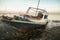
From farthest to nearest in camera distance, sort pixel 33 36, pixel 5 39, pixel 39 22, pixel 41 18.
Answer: pixel 41 18, pixel 39 22, pixel 33 36, pixel 5 39

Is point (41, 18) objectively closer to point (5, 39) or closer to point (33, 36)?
point (33, 36)

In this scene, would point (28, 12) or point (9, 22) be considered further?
point (28, 12)

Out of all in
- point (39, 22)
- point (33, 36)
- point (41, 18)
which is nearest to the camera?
point (33, 36)

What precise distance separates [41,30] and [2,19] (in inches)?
114

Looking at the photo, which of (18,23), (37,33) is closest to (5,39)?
(18,23)

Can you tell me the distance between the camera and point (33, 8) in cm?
1645

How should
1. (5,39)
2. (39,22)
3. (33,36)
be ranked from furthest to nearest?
(39,22), (33,36), (5,39)

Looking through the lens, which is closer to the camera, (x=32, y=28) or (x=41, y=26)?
(x=32, y=28)

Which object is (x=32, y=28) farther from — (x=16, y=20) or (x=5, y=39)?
(x=5, y=39)

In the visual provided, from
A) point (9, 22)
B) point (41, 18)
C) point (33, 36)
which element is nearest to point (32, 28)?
point (33, 36)

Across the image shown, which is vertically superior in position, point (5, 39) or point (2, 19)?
point (2, 19)

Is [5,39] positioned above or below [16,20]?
below

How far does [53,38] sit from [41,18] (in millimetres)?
3518

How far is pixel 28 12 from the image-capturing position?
1622cm
